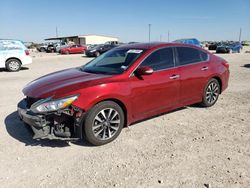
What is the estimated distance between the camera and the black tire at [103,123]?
3.41 metres

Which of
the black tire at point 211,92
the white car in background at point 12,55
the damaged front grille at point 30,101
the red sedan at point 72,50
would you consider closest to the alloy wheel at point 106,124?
the damaged front grille at point 30,101

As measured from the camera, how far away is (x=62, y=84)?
3674mm

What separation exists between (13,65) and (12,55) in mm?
551

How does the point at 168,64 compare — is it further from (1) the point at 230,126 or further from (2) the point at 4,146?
(2) the point at 4,146

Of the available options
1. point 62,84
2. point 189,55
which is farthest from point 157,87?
point 62,84

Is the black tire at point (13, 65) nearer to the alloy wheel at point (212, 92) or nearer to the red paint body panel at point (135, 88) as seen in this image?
the red paint body panel at point (135, 88)

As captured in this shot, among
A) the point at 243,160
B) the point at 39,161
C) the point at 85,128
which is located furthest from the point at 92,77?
the point at 243,160

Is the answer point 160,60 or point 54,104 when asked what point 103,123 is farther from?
point 160,60

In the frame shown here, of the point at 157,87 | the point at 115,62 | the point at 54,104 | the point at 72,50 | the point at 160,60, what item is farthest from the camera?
the point at 72,50

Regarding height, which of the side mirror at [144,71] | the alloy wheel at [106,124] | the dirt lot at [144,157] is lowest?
the dirt lot at [144,157]

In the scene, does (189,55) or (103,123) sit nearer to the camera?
(103,123)

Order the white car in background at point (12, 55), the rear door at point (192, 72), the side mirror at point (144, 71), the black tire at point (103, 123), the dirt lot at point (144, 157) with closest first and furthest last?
the dirt lot at point (144, 157) → the black tire at point (103, 123) → the side mirror at point (144, 71) → the rear door at point (192, 72) → the white car in background at point (12, 55)

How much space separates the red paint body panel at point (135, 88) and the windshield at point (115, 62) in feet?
0.52

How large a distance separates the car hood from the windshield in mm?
285
